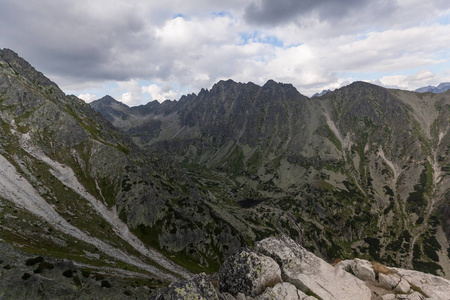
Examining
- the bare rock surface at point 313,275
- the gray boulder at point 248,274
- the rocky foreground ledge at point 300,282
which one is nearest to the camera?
the rocky foreground ledge at point 300,282

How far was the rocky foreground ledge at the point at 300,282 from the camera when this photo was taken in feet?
62.0

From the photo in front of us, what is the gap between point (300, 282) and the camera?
20109mm

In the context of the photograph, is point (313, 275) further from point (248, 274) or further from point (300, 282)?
point (248, 274)

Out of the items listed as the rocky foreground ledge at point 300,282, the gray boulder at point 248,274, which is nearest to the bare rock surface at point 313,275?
the rocky foreground ledge at point 300,282

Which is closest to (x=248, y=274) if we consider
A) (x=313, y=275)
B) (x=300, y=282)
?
(x=300, y=282)

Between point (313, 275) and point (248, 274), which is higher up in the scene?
point (248, 274)

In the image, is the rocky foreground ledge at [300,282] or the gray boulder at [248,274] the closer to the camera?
the rocky foreground ledge at [300,282]

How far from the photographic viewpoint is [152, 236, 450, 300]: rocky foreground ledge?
62.0 feet

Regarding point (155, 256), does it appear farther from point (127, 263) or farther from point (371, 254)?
point (371, 254)

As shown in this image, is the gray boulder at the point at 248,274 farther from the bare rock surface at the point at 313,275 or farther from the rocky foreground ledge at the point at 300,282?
the bare rock surface at the point at 313,275

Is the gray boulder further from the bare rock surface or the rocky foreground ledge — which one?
the bare rock surface

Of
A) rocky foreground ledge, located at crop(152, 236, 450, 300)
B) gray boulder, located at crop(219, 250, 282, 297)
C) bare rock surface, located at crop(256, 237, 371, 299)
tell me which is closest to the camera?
rocky foreground ledge, located at crop(152, 236, 450, 300)

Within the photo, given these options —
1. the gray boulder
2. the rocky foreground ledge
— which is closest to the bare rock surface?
the rocky foreground ledge

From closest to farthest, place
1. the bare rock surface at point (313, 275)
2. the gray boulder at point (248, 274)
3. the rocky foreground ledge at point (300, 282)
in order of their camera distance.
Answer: the rocky foreground ledge at point (300, 282) < the bare rock surface at point (313, 275) < the gray boulder at point (248, 274)
